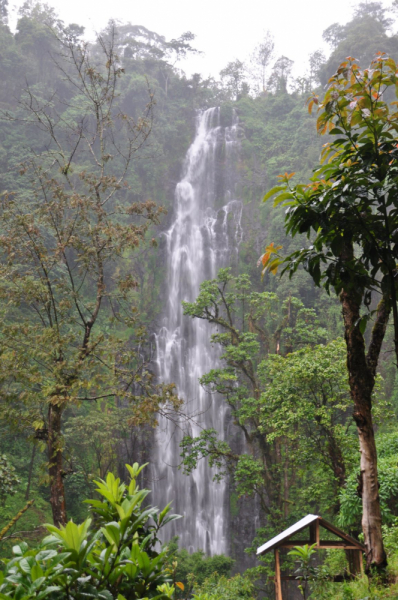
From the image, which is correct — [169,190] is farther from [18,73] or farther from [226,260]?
[18,73]

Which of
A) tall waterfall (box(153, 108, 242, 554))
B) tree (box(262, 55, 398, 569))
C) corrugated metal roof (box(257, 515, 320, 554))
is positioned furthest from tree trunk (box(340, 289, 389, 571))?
tall waterfall (box(153, 108, 242, 554))

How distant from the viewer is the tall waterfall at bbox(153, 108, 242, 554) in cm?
1677

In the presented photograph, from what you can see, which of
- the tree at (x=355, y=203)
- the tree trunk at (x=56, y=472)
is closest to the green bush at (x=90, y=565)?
the tree at (x=355, y=203)

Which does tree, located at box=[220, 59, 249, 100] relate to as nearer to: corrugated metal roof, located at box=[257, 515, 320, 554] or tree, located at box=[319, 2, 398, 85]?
tree, located at box=[319, 2, 398, 85]

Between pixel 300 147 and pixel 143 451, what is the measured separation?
16719 millimetres

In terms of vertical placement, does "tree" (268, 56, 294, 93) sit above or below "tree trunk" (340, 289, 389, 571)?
above

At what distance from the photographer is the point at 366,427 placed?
144 inches

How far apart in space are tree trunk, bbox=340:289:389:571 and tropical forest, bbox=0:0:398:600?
0.02m

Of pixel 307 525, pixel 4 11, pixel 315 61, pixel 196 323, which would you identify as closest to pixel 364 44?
pixel 315 61

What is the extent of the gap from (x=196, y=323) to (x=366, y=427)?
55.0 feet

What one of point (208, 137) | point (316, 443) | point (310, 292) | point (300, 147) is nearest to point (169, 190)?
point (208, 137)

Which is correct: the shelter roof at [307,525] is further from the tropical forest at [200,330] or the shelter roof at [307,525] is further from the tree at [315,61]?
the tree at [315,61]

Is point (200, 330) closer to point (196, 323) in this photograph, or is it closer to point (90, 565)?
point (196, 323)

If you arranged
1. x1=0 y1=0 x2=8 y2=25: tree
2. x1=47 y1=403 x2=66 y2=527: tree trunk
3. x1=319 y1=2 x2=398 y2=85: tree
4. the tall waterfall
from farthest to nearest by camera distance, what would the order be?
x1=0 y1=0 x2=8 y2=25: tree
x1=319 y1=2 x2=398 y2=85: tree
the tall waterfall
x1=47 y1=403 x2=66 y2=527: tree trunk
